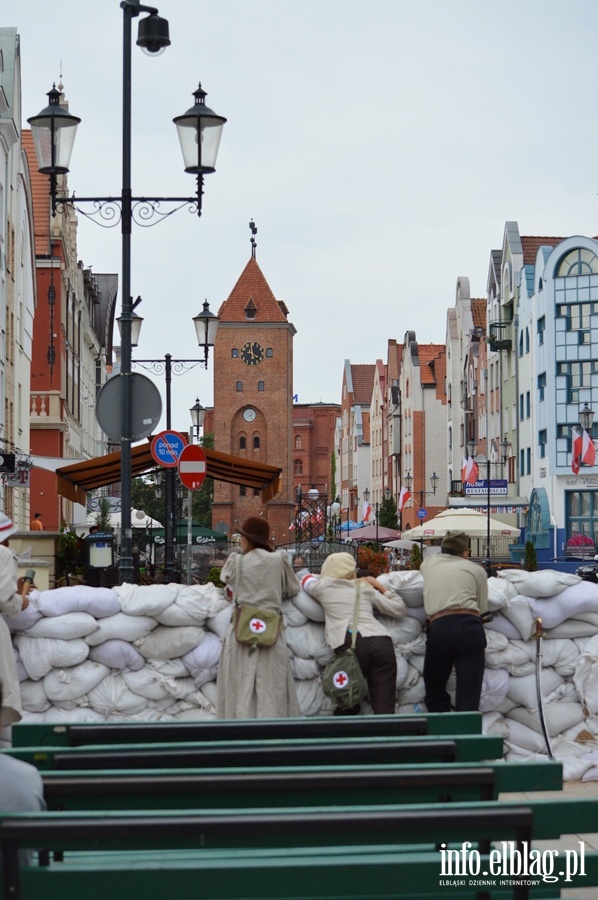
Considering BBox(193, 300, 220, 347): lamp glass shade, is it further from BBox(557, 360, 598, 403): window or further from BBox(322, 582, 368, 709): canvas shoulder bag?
BBox(557, 360, 598, 403): window

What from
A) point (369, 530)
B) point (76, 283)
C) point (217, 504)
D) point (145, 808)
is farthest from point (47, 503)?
point (217, 504)

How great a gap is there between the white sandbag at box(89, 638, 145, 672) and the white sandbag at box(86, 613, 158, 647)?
30 millimetres

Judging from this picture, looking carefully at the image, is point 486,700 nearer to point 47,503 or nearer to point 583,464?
point 583,464

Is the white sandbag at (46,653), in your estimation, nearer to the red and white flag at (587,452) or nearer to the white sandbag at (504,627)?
the white sandbag at (504,627)

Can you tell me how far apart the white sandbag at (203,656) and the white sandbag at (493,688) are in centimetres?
179

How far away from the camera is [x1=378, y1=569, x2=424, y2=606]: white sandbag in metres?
9.12

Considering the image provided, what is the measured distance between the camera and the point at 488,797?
14.0 ft

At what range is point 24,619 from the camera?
872 centimetres

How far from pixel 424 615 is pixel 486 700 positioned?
2.28ft

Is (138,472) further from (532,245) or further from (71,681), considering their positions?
(532,245)

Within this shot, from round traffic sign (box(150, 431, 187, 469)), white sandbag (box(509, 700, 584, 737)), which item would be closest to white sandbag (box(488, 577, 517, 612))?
white sandbag (box(509, 700, 584, 737))

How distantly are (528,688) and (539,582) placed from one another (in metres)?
0.72

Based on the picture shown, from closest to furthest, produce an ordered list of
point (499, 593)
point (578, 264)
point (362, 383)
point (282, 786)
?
point (282, 786) < point (499, 593) < point (578, 264) < point (362, 383)

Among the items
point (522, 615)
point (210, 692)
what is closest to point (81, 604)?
point (210, 692)
